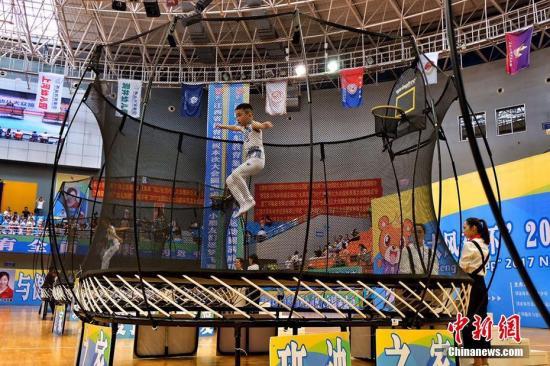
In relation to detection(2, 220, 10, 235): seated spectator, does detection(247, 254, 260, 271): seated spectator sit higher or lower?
lower

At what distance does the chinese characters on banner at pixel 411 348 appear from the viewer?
1.85m

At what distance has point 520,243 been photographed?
8.63 metres

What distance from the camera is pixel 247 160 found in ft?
10.6

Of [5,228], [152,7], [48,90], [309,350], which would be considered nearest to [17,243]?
[5,228]

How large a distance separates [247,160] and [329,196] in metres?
0.74

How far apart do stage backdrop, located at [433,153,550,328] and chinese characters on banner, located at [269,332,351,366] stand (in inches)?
281

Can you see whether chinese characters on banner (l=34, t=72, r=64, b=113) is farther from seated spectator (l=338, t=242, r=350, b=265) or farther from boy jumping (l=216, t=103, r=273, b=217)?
seated spectator (l=338, t=242, r=350, b=265)

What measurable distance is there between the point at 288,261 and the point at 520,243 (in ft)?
23.4

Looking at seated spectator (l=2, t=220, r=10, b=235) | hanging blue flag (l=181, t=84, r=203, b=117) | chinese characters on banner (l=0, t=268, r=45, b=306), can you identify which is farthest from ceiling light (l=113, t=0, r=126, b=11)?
chinese characters on banner (l=0, t=268, r=45, b=306)

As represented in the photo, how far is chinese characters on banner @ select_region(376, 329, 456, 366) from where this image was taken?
1849 millimetres

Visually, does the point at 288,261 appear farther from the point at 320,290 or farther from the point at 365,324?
the point at 365,324

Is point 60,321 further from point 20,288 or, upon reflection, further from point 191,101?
point 20,288

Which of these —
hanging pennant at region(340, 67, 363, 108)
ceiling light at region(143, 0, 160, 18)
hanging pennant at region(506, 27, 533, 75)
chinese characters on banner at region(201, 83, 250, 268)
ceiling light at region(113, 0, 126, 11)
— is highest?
ceiling light at region(113, 0, 126, 11)

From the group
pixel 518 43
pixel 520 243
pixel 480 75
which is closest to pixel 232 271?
pixel 520 243
